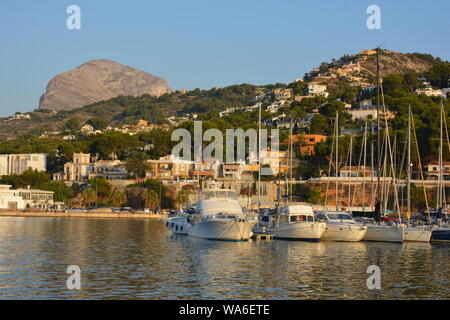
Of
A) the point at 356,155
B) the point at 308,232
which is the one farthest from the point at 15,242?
the point at 356,155

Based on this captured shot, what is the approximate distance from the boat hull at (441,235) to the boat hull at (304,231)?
314 inches

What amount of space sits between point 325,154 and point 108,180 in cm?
3466

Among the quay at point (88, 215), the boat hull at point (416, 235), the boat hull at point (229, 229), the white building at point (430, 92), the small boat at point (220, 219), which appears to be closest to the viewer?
the boat hull at point (229, 229)

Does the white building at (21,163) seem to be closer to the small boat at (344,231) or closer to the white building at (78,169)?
the white building at (78,169)

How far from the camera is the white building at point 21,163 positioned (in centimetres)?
14044

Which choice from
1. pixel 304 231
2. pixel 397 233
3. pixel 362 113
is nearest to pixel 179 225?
pixel 304 231

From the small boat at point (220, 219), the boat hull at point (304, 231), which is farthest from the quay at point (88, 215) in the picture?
the boat hull at point (304, 231)

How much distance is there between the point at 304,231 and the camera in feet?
176

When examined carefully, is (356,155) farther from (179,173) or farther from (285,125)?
(285,125)

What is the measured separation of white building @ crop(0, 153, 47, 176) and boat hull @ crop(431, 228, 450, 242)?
321ft

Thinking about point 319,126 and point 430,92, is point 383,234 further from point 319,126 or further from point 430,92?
point 430,92

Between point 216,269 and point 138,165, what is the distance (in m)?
87.2

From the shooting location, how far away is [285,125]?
156m

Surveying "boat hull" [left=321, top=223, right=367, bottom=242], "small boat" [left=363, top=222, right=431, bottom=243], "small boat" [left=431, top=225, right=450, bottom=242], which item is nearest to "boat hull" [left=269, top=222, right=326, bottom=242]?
"boat hull" [left=321, top=223, right=367, bottom=242]
